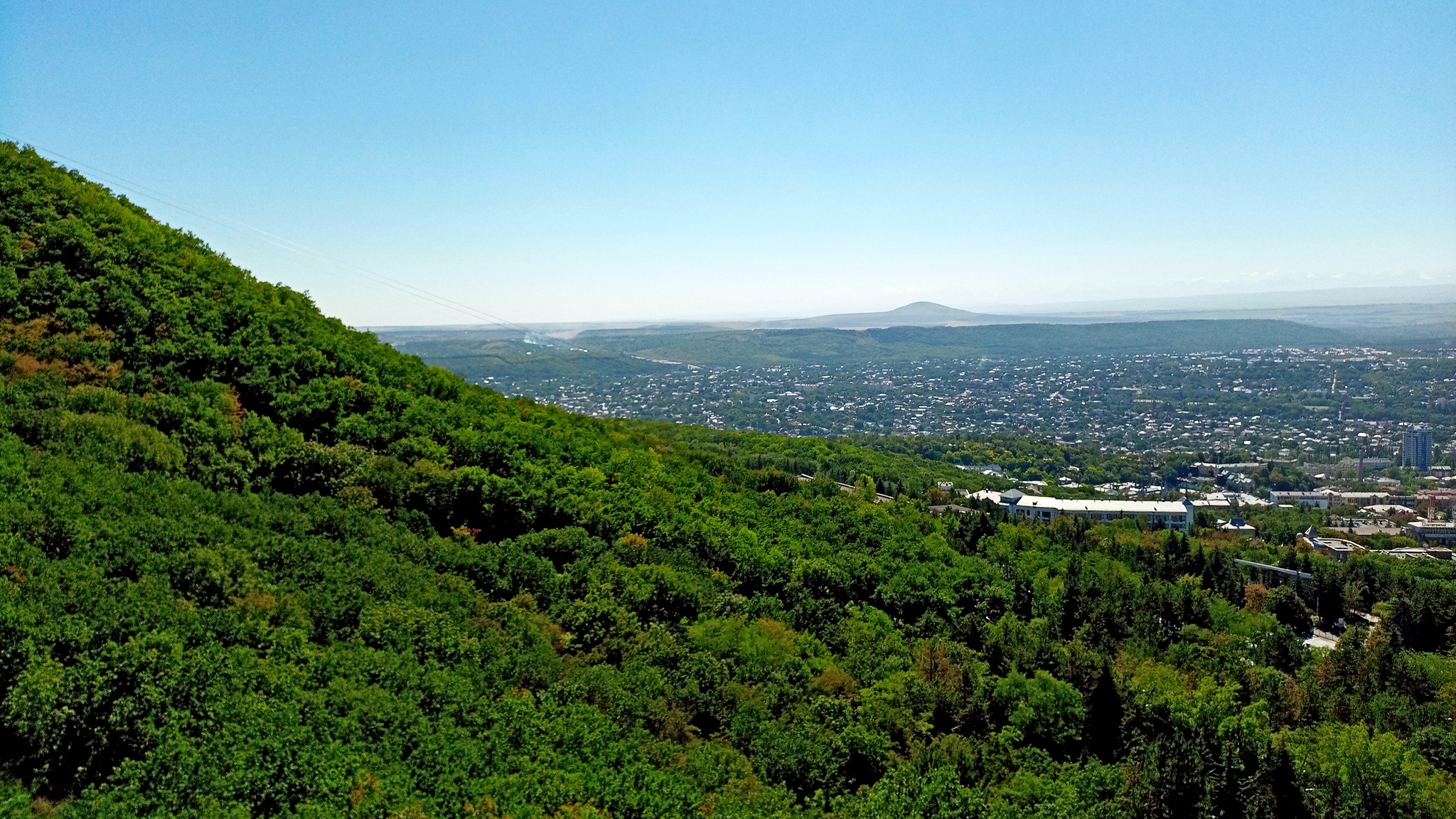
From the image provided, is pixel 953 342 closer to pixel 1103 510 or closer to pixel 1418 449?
pixel 1418 449

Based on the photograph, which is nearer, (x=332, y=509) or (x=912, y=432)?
(x=332, y=509)

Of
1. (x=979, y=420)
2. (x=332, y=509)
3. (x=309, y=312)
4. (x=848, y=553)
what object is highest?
(x=309, y=312)

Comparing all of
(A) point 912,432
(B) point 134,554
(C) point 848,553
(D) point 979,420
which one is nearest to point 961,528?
(C) point 848,553

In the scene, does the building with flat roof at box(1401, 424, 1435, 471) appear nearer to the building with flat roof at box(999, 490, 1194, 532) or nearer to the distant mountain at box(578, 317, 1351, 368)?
the building with flat roof at box(999, 490, 1194, 532)

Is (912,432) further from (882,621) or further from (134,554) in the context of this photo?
(134,554)

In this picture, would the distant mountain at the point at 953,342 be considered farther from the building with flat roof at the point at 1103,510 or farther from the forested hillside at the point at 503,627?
the forested hillside at the point at 503,627

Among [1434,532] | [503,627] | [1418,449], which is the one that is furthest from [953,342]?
[503,627]

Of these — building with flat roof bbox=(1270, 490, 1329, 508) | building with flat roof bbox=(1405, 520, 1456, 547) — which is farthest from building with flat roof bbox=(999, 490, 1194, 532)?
building with flat roof bbox=(1270, 490, 1329, 508)
